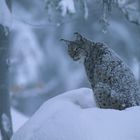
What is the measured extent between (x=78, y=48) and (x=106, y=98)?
1.30 feet

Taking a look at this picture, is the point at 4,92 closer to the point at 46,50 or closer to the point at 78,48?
the point at 78,48

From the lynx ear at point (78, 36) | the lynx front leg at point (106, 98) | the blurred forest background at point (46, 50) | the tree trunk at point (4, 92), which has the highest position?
the lynx ear at point (78, 36)

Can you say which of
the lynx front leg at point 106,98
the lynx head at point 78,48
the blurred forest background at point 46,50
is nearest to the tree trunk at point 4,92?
the lynx head at point 78,48

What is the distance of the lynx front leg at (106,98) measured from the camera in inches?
125

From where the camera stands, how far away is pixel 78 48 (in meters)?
3.39

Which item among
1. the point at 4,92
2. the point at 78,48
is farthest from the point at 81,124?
the point at 4,92

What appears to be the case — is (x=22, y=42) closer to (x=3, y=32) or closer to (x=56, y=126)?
(x=3, y=32)

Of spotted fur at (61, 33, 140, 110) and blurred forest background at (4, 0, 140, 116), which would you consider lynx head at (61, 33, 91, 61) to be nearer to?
spotted fur at (61, 33, 140, 110)

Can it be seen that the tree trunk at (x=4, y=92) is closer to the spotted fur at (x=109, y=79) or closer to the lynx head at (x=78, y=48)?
the lynx head at (x=78, y=48)

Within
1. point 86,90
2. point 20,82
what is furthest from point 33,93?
point 86,90

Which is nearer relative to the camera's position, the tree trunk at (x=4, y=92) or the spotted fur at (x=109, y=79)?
the spotted fur at (x=109, y=79)

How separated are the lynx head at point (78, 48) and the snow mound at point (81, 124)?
16.6 inches

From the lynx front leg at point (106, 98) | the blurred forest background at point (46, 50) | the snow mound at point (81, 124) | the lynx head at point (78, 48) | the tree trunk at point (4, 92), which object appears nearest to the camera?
the snow mound at point (81, 124)

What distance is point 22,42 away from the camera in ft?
37.8
